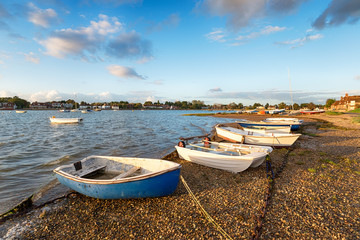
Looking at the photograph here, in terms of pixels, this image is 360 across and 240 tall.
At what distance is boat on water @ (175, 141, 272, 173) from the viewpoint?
31.1 feet

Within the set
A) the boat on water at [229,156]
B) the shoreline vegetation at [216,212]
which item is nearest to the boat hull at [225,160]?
the boat on water at [229,156]

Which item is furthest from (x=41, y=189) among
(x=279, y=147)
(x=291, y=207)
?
(x=279, y=147)

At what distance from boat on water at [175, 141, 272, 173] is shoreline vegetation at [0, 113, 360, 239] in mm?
924

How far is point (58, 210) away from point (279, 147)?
697 inches

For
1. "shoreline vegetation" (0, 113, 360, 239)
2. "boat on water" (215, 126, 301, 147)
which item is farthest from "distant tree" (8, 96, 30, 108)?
"boat on water" (215, 126, 301, 147)

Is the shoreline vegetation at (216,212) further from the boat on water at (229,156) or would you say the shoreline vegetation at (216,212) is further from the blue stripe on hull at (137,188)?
the boat on water at (229,156)

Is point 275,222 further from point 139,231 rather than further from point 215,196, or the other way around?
point 139,231

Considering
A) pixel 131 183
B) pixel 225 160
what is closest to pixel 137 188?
pixel 131 183

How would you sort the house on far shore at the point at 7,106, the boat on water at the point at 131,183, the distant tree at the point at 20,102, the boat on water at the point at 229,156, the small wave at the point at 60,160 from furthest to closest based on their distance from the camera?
the distant tree at the point at 20,102 < the house on far shore at the point at 7,106 < the small wave at the point at 60,160 < the boat on water at the point at 229,156 < the boat on water at the point at 131,183

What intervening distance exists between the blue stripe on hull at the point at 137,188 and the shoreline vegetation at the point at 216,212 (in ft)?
1.58

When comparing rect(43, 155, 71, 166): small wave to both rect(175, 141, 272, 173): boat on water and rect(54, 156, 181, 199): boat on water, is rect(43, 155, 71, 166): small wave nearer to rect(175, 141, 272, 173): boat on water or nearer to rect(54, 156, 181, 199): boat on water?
rect(54, 156, 181, 199): boat on water

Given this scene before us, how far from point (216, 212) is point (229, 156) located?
4.04m

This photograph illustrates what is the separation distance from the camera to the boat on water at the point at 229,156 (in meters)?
9.47

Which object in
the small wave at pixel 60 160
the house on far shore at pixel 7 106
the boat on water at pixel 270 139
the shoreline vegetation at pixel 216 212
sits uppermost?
the house on far shore at pixel 7 106
